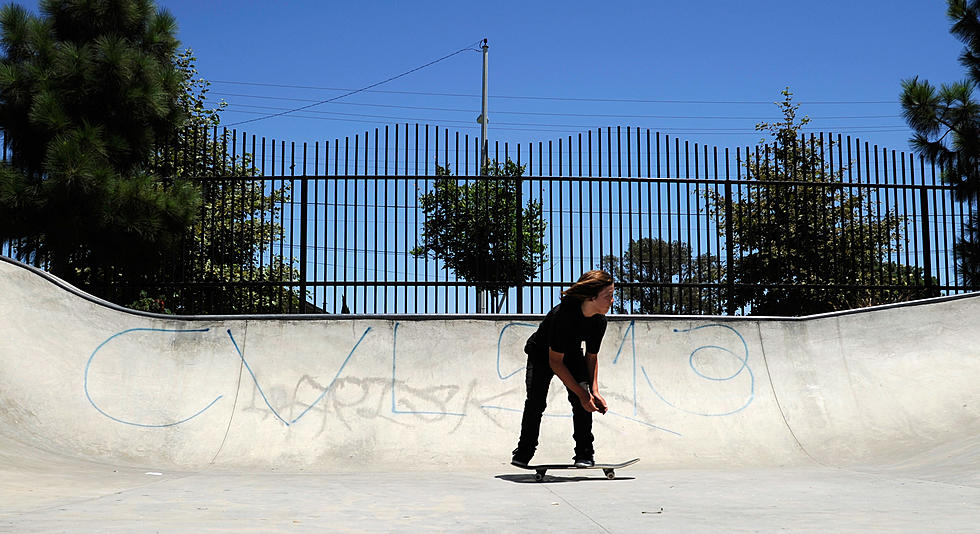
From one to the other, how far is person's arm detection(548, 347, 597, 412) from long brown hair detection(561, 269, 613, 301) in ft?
1.54

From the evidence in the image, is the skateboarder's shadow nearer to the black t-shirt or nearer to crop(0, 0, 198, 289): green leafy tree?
the black t-shirt

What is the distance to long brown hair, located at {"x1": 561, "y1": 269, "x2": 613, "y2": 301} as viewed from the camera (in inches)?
227

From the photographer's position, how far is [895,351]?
888 centimetres

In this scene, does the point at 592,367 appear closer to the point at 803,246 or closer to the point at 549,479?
the point at 549,479

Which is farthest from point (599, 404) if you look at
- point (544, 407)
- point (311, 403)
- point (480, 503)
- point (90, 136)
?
point (90, 136)

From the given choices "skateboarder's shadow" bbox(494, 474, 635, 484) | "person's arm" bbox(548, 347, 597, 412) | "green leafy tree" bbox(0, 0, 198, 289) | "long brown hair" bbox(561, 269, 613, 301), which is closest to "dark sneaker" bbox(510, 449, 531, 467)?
"skateboarder's shadow" bbox(494, 474, 635, 484)

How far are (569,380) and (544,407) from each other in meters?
0.36

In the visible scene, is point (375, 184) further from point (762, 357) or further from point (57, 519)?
point (57, 519)

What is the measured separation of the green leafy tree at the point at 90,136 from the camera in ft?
33.9

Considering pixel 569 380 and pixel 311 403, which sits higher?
pixel 569 380

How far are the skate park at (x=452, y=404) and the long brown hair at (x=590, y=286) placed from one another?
1394 mm

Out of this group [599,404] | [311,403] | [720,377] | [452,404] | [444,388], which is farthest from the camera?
[720,377]

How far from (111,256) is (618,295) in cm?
713

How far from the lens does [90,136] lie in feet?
35.1
